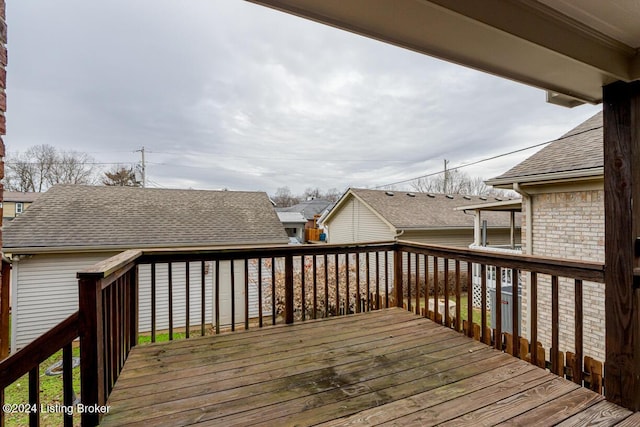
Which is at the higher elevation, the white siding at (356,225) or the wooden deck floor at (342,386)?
the white siding at (356,225)

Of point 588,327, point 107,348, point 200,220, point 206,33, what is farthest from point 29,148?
point 588,327

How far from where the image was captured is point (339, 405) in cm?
184

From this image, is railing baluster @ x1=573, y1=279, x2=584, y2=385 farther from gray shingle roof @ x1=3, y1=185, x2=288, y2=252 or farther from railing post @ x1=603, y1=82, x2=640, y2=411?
gray shingle roof @ x1=3, y1=185, x2=288, y2=252

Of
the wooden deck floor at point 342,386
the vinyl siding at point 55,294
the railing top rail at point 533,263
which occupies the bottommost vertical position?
the vinyl siding at point 55,294

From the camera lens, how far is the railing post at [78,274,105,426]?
5.04 ft

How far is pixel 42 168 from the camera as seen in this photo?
40.8ft

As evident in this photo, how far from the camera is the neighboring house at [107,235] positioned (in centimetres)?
721

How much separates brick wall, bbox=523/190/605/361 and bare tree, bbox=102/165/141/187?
2025 cm

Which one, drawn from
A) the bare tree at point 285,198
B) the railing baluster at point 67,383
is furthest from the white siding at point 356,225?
the bare tree at point 285,198

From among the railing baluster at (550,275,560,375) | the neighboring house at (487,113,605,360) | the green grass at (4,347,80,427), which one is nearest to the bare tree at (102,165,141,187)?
the green grass at (4,347,80,427)

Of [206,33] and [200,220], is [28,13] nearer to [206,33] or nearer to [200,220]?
[206,33]

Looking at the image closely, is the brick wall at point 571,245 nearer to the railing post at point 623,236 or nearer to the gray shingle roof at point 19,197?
the railing post at point 623,236

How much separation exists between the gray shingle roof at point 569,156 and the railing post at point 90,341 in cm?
546

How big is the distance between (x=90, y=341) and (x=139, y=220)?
8.65 meters
